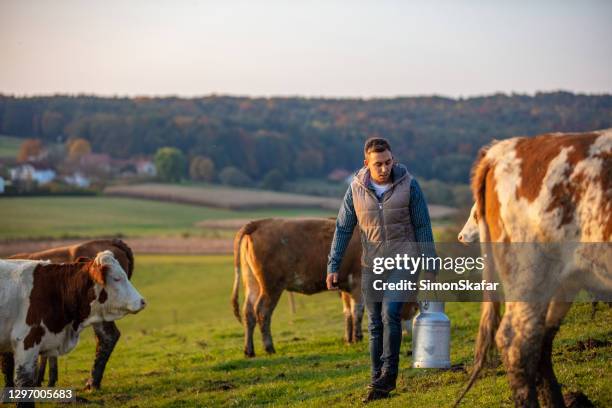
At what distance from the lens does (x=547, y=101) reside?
6762cm

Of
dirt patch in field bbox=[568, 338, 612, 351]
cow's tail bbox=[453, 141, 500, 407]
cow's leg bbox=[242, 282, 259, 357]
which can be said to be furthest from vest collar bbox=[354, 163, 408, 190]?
cow's leg bbox=[242, 282, 259, 357]

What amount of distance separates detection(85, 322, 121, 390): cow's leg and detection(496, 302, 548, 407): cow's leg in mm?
7575

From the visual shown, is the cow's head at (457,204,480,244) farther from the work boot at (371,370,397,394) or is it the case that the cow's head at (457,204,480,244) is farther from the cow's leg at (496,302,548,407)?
the cow's leg at (496,302,548,407)

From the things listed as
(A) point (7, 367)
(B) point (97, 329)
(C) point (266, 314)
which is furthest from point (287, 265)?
(A) point (7, 367)

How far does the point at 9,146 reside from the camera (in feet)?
295

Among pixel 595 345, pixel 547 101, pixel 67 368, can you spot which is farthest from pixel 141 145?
pixel 595 345

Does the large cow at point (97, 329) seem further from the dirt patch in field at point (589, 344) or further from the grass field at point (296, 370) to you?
the dirt patch in field at point (589, 344)

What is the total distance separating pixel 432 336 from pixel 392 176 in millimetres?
2493

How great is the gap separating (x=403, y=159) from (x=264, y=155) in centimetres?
2536

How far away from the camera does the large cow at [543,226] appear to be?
700 centimetres

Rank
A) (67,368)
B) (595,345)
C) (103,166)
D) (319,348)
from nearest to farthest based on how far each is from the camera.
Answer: (595,345) → (319,348) → (67,368) → (103,166)

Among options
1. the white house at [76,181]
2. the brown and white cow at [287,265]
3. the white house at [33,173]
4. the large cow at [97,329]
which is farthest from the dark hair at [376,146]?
the white house at [76,181]

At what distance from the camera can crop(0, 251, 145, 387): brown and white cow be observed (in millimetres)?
11383

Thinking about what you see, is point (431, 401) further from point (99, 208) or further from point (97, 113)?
point (97, 113)
